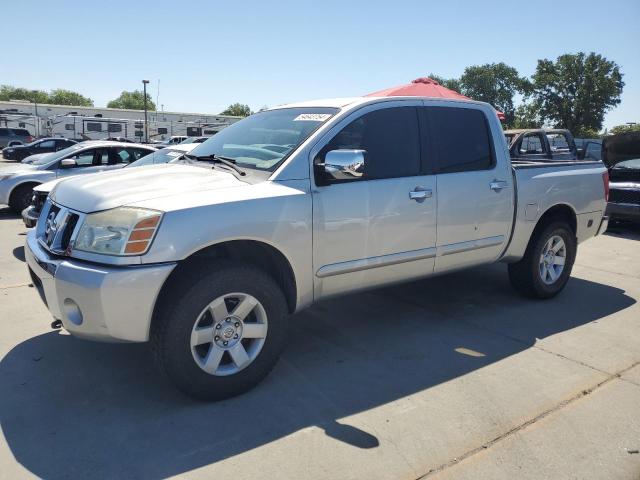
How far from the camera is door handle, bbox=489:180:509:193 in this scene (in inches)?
174

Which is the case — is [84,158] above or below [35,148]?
below

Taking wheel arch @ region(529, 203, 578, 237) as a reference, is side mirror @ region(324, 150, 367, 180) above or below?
above

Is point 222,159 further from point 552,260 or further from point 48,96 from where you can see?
point 48,96

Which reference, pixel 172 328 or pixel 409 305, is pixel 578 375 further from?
pixel 172 328

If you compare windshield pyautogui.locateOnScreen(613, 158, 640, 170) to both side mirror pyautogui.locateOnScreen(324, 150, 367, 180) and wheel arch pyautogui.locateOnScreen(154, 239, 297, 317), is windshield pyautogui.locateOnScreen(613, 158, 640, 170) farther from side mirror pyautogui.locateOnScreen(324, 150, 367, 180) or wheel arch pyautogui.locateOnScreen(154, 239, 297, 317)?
wheel arch pyautogui.locateOnScreen(154, 239, 297, 317)

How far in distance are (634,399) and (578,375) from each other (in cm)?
38

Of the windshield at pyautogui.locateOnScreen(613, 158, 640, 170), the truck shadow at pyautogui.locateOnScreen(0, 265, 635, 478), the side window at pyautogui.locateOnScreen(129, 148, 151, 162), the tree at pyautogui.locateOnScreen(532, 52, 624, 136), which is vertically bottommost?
the truck shadow at pyautogui.locateOnScreen(0, 265, 635, 478)

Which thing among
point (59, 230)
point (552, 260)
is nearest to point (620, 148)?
point (552, 260)

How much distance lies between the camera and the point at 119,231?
9.08 feet

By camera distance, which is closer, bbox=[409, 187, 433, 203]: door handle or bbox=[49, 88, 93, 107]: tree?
bbox=[409, 187, 433, 203]: door handle

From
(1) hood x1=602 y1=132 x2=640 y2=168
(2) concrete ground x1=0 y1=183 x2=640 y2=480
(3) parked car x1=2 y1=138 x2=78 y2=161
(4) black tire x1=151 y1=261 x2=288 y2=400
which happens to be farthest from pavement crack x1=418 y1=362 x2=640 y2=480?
(3) parked car x1=2 y1=138 x2=78 y2=161

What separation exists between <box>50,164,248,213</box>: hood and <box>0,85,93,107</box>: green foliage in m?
122

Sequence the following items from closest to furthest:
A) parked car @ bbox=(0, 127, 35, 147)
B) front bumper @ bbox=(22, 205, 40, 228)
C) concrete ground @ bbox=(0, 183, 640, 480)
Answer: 1. concrete ground @ bbox=(0, 183, 640, 480)
2. front bumper @ bbox=(22, 205, 40, 228)
3. parked car @ bbox=(0, 127, 35, 147)

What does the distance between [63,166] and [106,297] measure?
8450 mm
